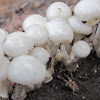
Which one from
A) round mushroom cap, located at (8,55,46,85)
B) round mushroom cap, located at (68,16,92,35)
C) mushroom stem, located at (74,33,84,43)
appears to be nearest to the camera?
round mushroom cap, located at (8,55,46,85)

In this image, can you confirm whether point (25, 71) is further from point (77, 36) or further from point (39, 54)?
point (77, 36)

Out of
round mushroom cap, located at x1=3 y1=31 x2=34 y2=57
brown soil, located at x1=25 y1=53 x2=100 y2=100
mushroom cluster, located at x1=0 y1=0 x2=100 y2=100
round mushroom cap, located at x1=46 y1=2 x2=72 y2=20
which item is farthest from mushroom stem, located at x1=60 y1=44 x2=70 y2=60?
round mushroom cap, located at x1=3 y1=31 x2=34 y2=57

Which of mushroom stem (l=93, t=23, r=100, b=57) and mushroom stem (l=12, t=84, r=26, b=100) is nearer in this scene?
mushroom stem (l=12, t=84, r=26, b=100)

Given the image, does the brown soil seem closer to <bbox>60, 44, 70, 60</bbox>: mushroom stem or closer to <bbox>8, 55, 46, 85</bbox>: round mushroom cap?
<bbox>60, 44, 70, 60</bbox>: mushroom stem

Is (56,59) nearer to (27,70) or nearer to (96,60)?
(96,60)

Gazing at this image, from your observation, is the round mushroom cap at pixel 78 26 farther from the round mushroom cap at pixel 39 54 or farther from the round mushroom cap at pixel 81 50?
the round mushroom cap at pixel 39 54

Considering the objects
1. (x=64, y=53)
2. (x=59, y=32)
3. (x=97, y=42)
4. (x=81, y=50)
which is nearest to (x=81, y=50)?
(x=81, y=50)

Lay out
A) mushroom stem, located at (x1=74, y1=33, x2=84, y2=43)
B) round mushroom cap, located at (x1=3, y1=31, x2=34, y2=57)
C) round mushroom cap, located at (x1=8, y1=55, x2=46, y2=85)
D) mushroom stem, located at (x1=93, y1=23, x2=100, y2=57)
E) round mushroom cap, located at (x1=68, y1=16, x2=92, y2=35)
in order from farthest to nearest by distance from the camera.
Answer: mushroom stem, located at (x1=93, y1=23, x2=100, y2=57) → mushroom stem, located at (x1=74, y1=33, x2=84, y2=43) → round mushroom cap, located at (x1=68, y1=16, x2=92, y2=35) → round mushroom cap, located at (x1=3, y1=31, x2=34, y2=57) → round mushroom cap, located at (x1=8, y1=55, x2=46, y2=85)
